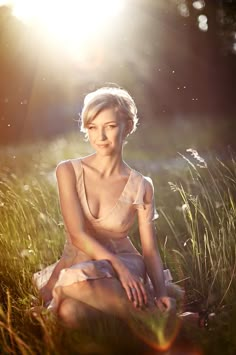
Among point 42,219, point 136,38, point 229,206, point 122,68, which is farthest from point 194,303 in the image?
point 136,38

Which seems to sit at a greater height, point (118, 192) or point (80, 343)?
point (118, 192)

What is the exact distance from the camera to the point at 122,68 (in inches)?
170

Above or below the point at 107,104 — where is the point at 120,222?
below

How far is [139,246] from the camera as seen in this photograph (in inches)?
138

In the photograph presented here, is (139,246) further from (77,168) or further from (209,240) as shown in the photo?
(77,168)

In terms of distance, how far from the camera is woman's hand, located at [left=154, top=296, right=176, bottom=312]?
8.47 ft

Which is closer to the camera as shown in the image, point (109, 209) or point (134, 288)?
point (134, 288)

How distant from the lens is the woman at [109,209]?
253cm

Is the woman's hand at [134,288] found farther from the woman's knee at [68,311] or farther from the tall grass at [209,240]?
the tall grass at [209,240]

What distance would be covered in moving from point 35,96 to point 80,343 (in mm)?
2234

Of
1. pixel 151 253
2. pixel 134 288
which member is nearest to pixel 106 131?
pixel 151 253

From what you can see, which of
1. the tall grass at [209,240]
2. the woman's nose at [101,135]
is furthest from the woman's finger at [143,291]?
the tall grass at [209,240]

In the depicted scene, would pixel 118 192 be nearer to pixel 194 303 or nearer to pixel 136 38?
pixel 194 303

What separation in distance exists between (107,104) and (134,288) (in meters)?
0.74
